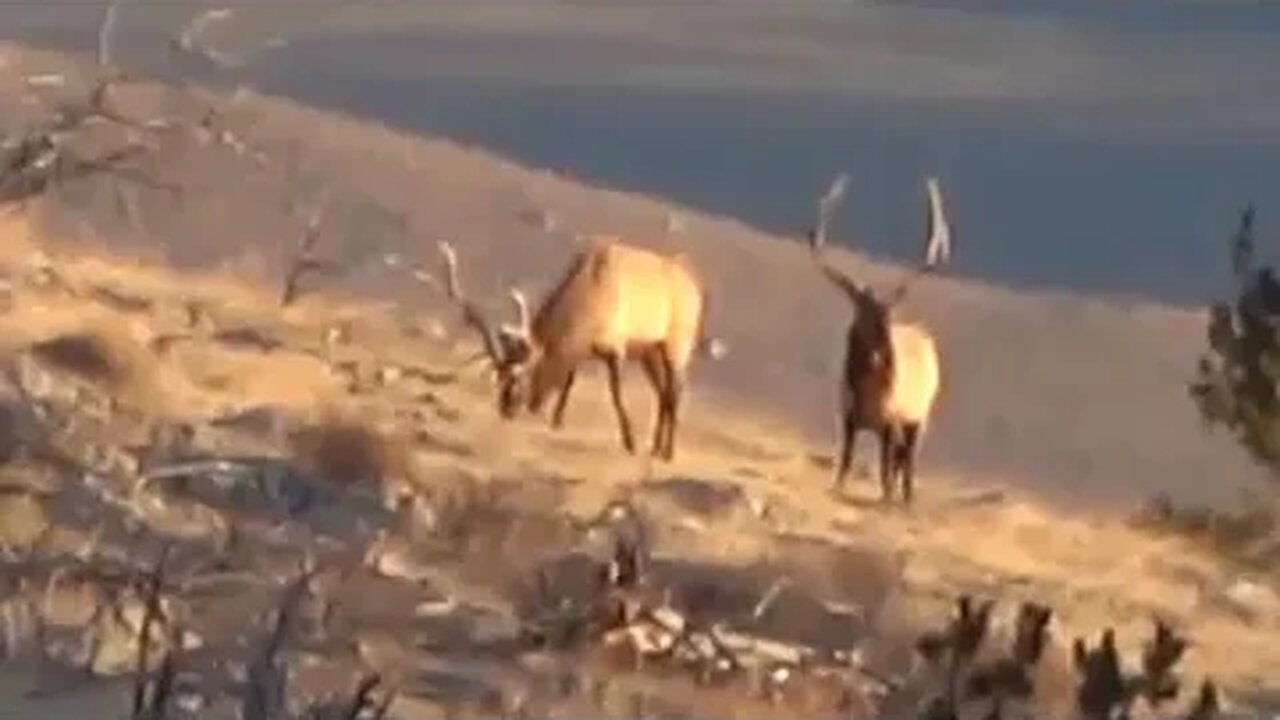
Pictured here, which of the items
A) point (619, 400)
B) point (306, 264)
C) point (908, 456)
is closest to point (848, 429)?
point (908, 456)

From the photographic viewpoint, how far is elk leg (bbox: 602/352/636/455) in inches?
583

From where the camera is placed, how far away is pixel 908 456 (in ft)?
47.9

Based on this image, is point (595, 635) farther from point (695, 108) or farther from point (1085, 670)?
point (695, 108)

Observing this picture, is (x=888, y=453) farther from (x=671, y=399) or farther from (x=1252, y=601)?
(x=1252, y=601)

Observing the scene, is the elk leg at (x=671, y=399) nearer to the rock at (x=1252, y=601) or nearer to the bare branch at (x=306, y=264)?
the bare branch at (x=306, y=264)

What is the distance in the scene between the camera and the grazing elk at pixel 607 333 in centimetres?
1495

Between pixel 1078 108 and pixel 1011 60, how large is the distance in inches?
119

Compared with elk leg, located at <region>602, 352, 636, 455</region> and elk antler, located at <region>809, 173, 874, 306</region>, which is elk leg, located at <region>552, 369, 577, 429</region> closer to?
elk leg, located at <region>602, 352, 636, 455</region>

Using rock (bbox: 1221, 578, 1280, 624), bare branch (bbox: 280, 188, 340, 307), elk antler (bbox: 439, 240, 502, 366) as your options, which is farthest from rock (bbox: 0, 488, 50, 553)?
elk antler (bbox: 439, 240, 502, 366)

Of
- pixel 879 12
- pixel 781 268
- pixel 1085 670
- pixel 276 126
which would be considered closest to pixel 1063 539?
pixel 1085 670

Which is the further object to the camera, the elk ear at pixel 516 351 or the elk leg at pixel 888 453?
the elk ear at pixel 516 351

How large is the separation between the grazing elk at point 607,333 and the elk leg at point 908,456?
0.81m

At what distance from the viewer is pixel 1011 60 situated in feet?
112

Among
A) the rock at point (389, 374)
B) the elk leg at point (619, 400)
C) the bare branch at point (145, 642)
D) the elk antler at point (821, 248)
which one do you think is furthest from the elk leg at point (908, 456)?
the bare branch at point (145, 642)
